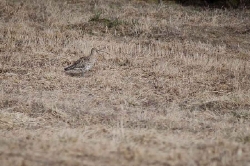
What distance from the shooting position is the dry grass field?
7.38 metres

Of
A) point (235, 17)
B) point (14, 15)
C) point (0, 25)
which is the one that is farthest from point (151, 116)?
point (235, 17)

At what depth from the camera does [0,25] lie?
19.1m

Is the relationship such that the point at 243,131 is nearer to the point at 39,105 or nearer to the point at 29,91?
the point at 39,105

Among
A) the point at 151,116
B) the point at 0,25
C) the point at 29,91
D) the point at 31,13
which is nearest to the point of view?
the point at 151,116

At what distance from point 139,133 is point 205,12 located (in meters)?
18.5

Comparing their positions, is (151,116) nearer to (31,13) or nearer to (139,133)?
(139,133)

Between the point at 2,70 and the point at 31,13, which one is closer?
the point at 2,70

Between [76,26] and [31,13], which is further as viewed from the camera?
[31,13]

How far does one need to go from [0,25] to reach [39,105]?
9.36m

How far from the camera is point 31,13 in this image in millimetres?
22328

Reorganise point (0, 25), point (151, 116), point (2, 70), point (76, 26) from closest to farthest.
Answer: point (151, 116)
point (2, 70)
point (0, 25)
point (76, 26)

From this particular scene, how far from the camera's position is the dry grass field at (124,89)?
24.2 feet

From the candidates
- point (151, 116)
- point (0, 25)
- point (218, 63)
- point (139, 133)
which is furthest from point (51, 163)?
point (0, 25)

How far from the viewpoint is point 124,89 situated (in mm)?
12570
